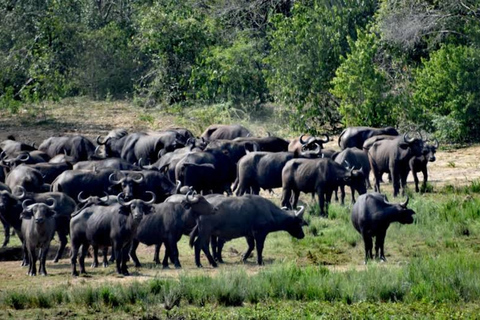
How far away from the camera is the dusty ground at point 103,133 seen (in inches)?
643

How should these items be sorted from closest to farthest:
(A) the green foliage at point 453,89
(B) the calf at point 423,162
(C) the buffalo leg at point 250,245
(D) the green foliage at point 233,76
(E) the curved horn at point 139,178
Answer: (C) the buffalo leg at point 250,245 < (E) the curved horn at point 139,178 < (B) the calf at point 423,162 < (A) the green foliage at point 453,89 < (D) the green foliage at point 233,76

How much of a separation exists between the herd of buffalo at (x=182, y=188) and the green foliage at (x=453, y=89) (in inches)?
39.5

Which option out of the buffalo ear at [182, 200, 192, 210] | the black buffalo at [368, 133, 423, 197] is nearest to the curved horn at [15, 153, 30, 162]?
the buffalo ear at [182, 200, 192, 210]

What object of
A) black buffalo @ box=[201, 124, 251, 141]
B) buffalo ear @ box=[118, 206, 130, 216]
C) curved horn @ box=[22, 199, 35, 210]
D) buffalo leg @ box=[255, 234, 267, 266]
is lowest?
buffalo leg @ box=[255, 234, 267, 266]

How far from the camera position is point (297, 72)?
101 feet

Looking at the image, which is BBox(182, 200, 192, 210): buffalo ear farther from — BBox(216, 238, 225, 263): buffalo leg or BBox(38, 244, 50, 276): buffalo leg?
BBox(38, 244, 50, 276): buffalo leg

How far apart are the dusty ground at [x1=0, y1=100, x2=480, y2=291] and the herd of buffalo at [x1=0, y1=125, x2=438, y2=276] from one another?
0.34 meters

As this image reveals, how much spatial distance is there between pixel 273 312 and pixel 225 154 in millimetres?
9250

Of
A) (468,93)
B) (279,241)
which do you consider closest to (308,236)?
(279,241)

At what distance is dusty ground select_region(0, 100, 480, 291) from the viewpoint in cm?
1634

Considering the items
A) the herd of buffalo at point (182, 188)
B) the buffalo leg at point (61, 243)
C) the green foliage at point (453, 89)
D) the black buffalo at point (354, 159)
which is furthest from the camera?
the green foliage at point (453, 89)

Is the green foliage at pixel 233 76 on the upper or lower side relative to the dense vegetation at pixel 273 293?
upper

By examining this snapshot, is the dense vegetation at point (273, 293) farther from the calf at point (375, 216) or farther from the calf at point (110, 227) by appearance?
the calf at point (375, 216)

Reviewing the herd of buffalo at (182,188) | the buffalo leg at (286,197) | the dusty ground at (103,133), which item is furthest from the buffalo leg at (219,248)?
the buffalo leg at (286,197)
